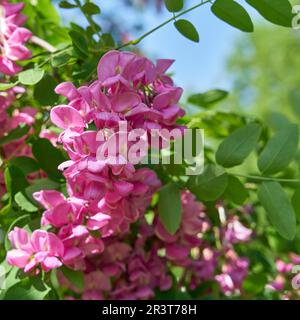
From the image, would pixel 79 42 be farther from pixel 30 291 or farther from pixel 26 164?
pixel 30 291

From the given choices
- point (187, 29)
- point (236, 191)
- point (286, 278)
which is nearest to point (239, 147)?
point (236, 191)

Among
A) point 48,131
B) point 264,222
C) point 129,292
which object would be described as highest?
point 48,131

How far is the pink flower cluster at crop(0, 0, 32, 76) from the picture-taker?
0.66 meters

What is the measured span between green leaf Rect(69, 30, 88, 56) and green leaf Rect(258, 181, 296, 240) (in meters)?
0.28

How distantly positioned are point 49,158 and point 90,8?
0.20 m

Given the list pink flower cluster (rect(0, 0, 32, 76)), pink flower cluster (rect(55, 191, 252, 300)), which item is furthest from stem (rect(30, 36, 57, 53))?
pink flower cluster (rect(55, 191, 252, 300))

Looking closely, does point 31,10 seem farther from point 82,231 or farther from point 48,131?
point 82,231

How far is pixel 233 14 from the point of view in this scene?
0.61 m

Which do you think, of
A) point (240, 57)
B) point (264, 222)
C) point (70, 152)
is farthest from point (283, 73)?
point (70, 152)

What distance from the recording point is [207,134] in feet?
3.12

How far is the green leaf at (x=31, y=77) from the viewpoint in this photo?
610mm

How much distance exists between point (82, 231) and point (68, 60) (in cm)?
22

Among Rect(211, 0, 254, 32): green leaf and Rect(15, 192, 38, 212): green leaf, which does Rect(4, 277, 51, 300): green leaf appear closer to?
Rect(15, 192, 38, 212): green leaf

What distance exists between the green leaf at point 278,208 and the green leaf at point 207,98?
276 millimetres
